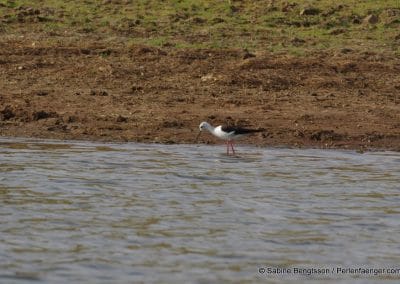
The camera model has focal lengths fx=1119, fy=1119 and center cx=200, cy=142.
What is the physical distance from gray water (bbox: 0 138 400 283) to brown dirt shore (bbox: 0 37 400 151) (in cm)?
59

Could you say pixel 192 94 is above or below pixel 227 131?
above

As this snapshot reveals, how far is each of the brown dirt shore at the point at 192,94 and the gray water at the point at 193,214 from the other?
0.59 metres

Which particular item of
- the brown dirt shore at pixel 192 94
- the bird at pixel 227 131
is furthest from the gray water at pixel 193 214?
the brown dirt shore at pixel 192 94

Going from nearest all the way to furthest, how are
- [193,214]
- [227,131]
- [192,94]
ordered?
1. [193,214]
2. [227,131]
3. [192,94]

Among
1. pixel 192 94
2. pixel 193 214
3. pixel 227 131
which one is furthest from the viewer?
pixel 192 94

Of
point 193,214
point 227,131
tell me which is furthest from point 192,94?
point 193,214

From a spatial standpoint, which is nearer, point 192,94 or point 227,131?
point 227,131

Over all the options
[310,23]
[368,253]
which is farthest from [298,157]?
[310,23]

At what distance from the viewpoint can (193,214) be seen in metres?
10.5

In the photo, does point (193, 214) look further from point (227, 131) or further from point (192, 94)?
point (192, 94)

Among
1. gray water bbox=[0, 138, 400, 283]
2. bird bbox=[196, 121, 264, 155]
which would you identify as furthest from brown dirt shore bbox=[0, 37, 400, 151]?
gray water bbox=[0, 138, 400, 283]

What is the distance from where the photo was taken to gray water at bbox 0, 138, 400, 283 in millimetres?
8609

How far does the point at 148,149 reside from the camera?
45.8 feet

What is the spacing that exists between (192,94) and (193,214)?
19.7ft
